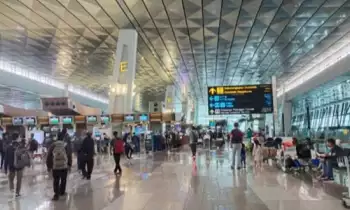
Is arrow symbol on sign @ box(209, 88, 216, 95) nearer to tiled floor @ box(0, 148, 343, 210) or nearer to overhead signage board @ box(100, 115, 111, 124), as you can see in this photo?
overhead signage board @ box(100, 115, 111, 124)

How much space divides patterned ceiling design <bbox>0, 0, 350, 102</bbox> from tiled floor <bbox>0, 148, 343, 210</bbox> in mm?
9175

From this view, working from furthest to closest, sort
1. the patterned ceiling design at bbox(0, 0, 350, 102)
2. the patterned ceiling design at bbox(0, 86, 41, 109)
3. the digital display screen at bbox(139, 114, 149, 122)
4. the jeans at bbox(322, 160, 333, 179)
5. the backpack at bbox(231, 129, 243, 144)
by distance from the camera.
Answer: the patterned ceiling design at bbox(0, 86, 41, 109) → the digital display screen at bbox(139, 114, 149, 122) → the patterned ceiling design at bbox(0, 0, 350, 102) → the backpack at bbox(231, 129, 243, 144) → the jeans at bbox(322, 160, 333, 179)

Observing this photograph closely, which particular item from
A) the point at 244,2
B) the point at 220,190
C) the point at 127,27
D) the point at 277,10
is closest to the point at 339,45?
the point at 277,10

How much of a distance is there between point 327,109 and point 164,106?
61.2 ft

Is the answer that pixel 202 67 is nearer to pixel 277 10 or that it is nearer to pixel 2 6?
pixel 277 10

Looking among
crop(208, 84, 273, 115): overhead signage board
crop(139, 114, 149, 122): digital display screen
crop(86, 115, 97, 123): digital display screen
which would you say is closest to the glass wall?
crop(208, 84, 273, 115): overhead signage board

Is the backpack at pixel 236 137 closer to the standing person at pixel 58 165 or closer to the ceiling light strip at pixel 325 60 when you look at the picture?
the standing person at pixel 58 165

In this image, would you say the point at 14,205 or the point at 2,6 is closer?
the point at 14,205

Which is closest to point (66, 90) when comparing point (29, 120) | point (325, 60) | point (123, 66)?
point (29, 120)

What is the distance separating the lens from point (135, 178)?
1149 cm

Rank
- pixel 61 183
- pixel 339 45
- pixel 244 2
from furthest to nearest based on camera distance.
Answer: pixel 339 45
pixel 244 2
pixel 61 183

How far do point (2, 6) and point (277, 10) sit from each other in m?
13.8

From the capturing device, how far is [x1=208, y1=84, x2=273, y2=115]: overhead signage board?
67.5 ft

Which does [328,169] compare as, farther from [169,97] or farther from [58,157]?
[169,97]
